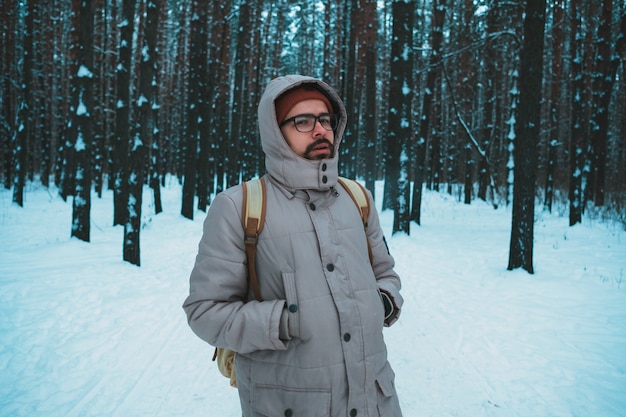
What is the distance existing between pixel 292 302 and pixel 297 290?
0.06m

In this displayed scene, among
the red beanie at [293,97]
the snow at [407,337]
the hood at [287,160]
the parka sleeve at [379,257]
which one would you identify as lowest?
the snow at [407,337]

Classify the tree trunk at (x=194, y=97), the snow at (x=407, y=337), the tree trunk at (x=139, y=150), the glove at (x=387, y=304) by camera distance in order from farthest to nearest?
the tree trunk at (x=194, y=97) < the tree trunk at (x=139, y=150) < the snow at (x=407, y=337) < the glove at (x=387, y=304)

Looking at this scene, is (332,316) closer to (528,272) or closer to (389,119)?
(528,272)

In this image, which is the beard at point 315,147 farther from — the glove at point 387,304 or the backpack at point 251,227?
the glove at point 387,304

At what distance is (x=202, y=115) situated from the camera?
626 inches

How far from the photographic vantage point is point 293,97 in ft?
6.25

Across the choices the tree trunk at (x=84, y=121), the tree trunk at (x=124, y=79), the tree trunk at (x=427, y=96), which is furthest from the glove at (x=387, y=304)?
the tree trunk at (x=427, y=96)

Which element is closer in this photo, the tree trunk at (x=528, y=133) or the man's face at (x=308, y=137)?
the man's face at (x=308, y=137)

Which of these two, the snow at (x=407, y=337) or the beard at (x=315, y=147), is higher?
Answer: the beard at (x=315, y=147)

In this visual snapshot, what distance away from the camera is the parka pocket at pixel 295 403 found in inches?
64.0

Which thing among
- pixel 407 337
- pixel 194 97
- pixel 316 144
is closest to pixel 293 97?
pixel 316 144

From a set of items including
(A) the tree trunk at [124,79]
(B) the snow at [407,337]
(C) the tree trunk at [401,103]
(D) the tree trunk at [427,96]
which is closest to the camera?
(B) the snow at [407,337]

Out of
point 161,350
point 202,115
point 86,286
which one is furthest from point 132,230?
point 202,115

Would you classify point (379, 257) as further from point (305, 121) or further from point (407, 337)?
point (407, 337)
